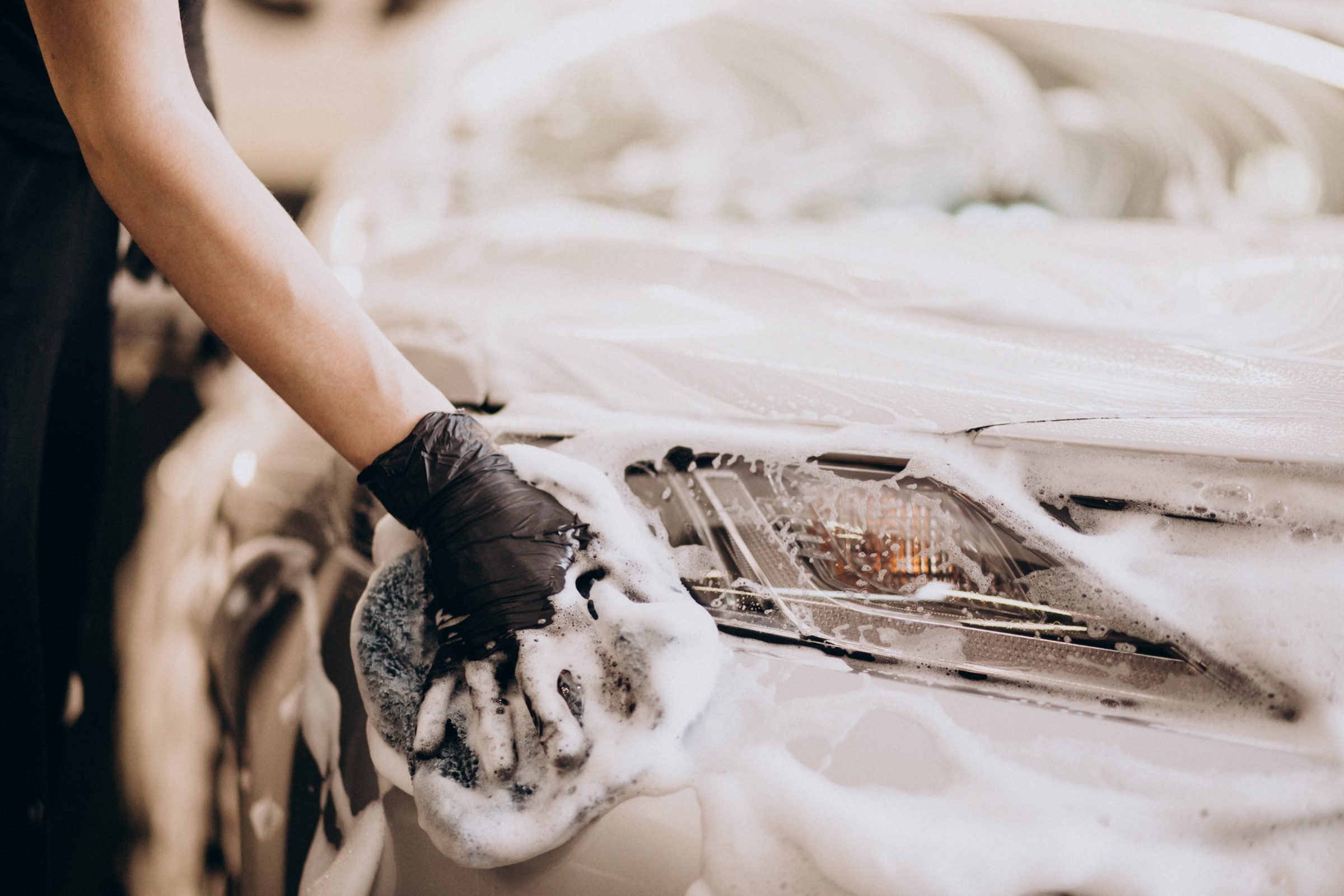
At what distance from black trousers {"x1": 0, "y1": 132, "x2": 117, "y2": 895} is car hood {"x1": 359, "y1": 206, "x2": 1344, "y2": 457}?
15.2 inches

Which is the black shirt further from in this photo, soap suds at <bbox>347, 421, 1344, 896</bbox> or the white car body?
soap suds at <bbox>347, 421, 1344, 896</bbox>

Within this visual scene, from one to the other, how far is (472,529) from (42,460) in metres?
0.74

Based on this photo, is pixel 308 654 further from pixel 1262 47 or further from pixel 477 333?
pixel 1262 47

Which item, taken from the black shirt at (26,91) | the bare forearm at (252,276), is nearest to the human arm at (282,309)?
the bare forearm at (252,276)

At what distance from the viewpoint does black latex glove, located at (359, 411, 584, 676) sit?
69cm

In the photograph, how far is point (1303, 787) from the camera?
52cm

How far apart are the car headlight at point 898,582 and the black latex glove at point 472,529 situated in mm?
109

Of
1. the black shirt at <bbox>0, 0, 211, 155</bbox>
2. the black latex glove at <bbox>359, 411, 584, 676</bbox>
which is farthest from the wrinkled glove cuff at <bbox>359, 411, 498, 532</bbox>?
the black shirt at <bbox>0, 0, 211, 155</bbox>

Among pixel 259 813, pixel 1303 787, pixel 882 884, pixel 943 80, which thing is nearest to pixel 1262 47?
pixel 943 80

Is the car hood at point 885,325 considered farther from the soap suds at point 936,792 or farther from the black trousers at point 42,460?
the black trousers at point 42,460

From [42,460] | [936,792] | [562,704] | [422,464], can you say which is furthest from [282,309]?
[936,792]

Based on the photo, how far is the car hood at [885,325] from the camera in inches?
27.8

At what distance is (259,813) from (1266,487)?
95 centimetres

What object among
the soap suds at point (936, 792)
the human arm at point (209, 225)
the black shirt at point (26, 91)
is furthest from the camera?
the black shirt at point (26, 91)
